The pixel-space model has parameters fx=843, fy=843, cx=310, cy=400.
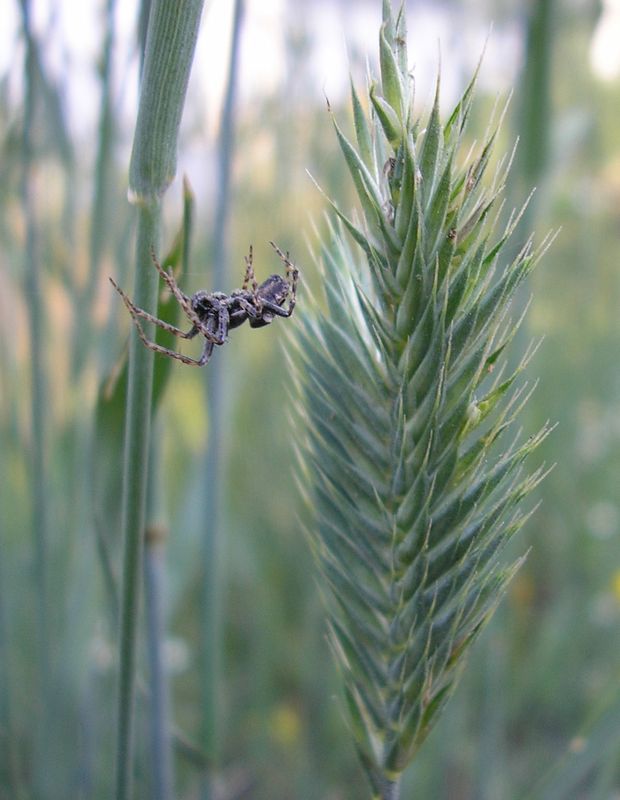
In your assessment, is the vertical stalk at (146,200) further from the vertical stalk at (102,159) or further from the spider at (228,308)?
the vertical stalk at (102,159)

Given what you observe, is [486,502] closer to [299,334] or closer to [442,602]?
[442,602]

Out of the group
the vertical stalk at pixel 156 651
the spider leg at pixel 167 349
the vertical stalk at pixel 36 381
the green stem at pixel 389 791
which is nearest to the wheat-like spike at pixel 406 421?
the green stem at pixel 389 791

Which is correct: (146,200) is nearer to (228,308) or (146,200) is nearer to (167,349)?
(167,349)

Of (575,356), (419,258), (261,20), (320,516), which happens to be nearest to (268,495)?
(575,356)

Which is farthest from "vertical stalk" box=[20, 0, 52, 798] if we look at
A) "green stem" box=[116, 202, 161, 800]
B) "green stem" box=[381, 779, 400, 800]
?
"green stem" box=[381, 779, 400, 800]

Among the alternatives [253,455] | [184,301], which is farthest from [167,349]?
[253,455]

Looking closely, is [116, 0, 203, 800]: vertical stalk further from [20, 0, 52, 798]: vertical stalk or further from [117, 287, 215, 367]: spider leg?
[20, 0, 52, 798]: vertical stalk
